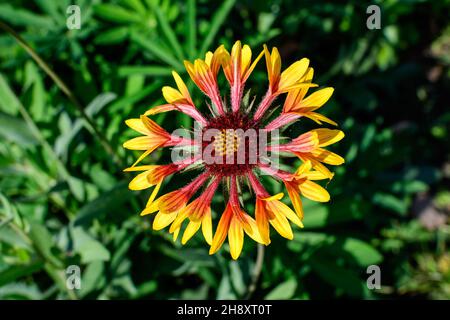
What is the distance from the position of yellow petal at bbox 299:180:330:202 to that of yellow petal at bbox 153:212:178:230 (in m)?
0.32

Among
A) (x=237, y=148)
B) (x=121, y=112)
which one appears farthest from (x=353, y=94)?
(x=237, y=148)

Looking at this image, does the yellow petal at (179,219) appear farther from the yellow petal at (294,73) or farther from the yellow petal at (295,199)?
the yellow petal at (294,73)

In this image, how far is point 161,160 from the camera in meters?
1.79

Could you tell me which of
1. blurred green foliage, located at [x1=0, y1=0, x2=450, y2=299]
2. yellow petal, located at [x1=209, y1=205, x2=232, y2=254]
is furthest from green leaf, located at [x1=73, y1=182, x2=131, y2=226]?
yellow petal, located at [x1=209, y1=205, x2=232, y2=254]

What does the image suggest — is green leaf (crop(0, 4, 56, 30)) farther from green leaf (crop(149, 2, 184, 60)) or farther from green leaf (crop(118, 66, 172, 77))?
green leaf (crop(149, 2, 184, 60))

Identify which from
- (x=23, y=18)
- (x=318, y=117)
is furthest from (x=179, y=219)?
(x=23, y=18)

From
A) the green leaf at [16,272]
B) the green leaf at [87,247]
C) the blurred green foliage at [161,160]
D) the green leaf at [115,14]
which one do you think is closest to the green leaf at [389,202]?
the blurred green foliage at [161,160]

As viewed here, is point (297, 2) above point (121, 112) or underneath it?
above

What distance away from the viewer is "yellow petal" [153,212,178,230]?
1167 mm

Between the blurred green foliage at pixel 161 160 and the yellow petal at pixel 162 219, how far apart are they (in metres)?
0.37

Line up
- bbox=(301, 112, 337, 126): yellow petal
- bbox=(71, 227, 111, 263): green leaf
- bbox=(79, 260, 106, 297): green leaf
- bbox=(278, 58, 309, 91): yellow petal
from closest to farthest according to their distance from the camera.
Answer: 1. bbox=(301, 112, 337, 126): yellow petal
2. bbox=(278, 58, 309, 91): yellow petal
3. bbox=(71, 227, 111, 263): green leaf
4. bbox=(79, 260, 106, 297): green leaf

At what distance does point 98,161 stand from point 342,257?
1.07 metres

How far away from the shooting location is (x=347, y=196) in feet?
6.39
